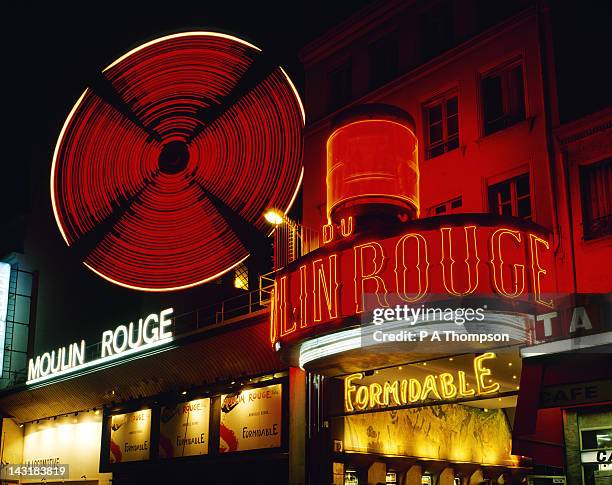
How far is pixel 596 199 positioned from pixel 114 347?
13.4 meters

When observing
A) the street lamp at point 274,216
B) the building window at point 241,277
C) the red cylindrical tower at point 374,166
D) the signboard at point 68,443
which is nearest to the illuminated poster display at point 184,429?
the signboard at point 68,443

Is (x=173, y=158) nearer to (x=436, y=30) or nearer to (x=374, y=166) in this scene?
(x=436, y=30)

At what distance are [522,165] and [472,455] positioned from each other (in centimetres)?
826

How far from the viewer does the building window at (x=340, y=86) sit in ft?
59.7

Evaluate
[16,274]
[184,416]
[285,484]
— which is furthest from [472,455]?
[16,274]

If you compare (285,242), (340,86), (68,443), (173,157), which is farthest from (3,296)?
(340,86)

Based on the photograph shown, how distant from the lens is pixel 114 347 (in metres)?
21.1

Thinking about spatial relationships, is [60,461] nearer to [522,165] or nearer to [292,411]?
[292,411]

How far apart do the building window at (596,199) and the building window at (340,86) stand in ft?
21.5

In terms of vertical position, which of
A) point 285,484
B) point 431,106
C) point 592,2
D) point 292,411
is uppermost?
point 592,2

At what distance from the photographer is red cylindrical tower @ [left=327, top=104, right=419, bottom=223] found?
1414 cm

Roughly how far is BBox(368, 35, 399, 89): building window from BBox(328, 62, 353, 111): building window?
27.8 inches

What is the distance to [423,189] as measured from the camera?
15.5 m

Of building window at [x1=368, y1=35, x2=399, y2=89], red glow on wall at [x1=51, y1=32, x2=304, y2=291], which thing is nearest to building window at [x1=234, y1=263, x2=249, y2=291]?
red glow on wall at [x1=51, y1=32, x2=304, y2=291]
